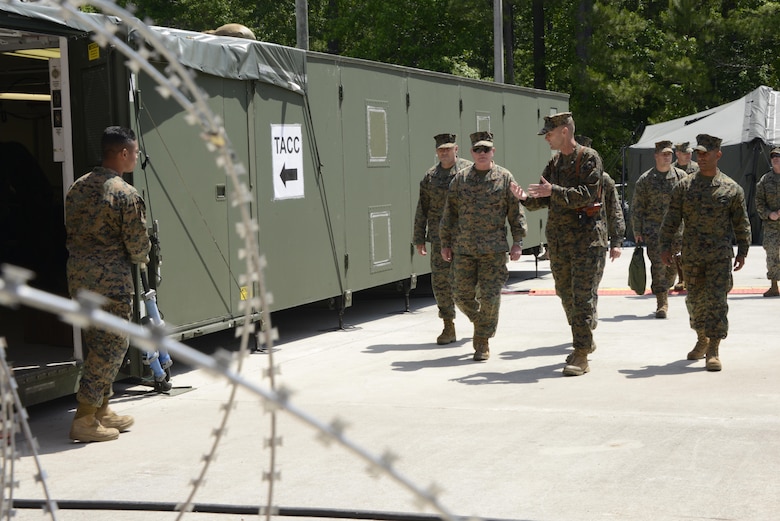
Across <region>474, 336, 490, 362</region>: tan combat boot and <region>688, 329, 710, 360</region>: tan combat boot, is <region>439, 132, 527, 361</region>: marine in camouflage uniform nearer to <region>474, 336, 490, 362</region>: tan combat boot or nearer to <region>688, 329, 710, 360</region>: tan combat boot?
<region>474, 336, 490, 362</region>: tan combat boot

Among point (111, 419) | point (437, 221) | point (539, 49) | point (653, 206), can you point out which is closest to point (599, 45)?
point (539, 49)

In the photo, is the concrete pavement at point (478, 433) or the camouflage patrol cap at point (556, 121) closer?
the concrete pavement at point (478, 433)

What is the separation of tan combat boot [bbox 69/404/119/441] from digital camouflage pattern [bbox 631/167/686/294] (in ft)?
22.0

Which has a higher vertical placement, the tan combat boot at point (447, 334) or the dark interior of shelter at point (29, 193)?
the dark interior of shelter at point (29, 193)

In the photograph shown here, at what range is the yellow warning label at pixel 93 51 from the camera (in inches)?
311

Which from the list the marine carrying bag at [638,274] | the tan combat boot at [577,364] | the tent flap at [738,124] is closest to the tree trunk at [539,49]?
the tent flap at [738,124]

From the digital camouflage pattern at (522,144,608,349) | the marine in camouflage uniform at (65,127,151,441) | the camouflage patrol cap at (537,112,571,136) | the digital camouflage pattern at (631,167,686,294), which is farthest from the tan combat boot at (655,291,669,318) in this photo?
the marine in camouflage uniform at (65,127,151,441)

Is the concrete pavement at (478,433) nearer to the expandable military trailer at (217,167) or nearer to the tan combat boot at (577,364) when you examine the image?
the tan combat boot at (577,364)

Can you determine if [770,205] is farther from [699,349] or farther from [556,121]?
[556,121]

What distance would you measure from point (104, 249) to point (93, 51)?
2018mm

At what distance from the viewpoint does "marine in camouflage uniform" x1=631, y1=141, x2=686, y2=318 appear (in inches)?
459

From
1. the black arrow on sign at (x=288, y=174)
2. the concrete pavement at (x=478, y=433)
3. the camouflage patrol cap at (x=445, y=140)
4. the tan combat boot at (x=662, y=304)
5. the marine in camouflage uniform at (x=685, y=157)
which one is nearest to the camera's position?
the concrete pavement at (x=478, y=433)

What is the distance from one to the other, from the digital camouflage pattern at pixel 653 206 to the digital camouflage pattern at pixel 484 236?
306 cm

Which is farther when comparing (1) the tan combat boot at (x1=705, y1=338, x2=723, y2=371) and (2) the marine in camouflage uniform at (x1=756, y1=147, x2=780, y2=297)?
(2) the marine in camouflage uniform at (x1=756, y1=147, x2=780, y2=297)
